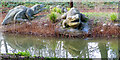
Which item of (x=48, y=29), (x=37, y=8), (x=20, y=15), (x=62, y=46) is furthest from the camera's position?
(x=37, y=8)

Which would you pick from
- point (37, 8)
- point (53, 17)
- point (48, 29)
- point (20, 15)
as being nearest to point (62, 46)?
point (48, 29)

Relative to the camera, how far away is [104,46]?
18.4 feet

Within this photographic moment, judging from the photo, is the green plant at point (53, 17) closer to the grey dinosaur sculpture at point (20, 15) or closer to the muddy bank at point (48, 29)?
the muddy bank at point (48, 29)

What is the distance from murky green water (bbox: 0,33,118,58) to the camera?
4918mm

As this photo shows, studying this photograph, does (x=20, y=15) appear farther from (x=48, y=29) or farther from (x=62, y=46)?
(x=62, y=46)

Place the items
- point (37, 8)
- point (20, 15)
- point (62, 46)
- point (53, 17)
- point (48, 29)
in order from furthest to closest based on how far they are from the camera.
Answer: point (37, 8) → point (20, 15) → point (53, 17) → point (48, 29) → point (62, 46)

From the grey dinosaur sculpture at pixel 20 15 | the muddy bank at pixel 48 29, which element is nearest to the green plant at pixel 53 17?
the muddy bank at pixel 48 29

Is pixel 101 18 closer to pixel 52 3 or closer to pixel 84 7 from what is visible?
pixel 84 7

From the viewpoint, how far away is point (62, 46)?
19.1ft

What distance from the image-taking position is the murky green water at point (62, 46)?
492 centimetres

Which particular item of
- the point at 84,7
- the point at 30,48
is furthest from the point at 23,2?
the point at 30,48

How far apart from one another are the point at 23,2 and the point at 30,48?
8175mm

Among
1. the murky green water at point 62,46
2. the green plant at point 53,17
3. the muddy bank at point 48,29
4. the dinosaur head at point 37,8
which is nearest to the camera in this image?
the murky green water at point 62,46

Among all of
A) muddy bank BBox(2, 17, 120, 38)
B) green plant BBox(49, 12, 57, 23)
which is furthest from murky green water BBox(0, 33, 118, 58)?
green plant BBox(49, 12, 57, 23)
